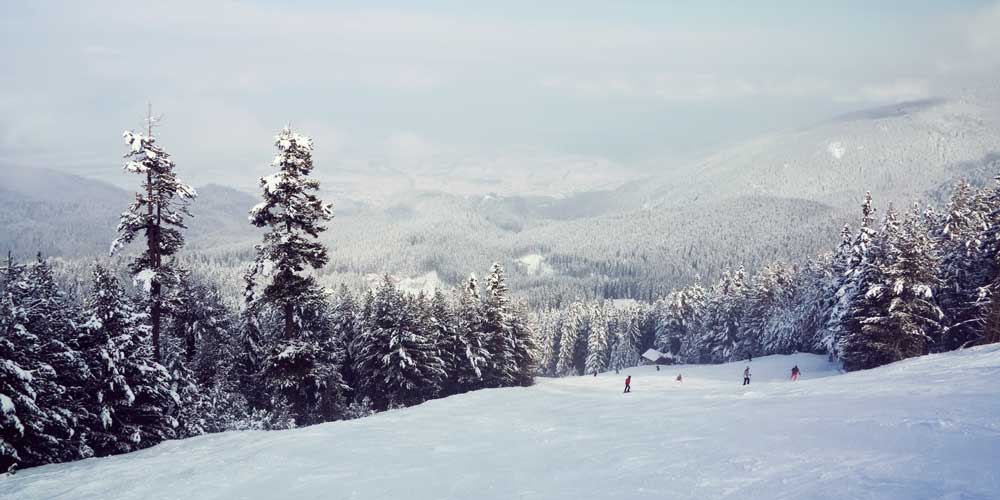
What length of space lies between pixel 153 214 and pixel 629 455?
62.8 ft

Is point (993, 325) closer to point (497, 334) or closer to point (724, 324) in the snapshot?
point (497, 334)

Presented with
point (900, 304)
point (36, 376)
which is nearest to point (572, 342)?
point (900, 304)

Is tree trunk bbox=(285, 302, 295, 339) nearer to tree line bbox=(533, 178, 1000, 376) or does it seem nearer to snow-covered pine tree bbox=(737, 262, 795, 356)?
tree line bbox=(533, 178, 1000, 376)

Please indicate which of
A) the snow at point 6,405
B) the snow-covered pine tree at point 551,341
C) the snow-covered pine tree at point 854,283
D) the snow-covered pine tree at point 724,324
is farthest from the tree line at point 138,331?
the snow-covered pine tree at point 551,341

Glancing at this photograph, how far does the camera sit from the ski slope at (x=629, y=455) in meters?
9.46

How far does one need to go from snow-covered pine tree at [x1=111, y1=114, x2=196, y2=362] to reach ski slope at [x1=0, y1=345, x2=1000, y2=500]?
651cm

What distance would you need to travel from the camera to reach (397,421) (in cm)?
2036

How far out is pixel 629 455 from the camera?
12773 mm

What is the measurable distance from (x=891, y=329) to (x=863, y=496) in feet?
122

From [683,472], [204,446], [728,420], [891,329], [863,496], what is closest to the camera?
[863,496]

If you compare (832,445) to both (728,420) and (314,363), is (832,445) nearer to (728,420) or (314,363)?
(728,420)

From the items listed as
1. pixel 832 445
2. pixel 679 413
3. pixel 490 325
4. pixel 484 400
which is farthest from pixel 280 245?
pixel 490 325

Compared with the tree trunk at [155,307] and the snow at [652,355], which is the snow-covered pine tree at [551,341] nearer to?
the snow at [652,355]

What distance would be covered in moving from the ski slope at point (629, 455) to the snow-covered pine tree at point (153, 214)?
651 cm
